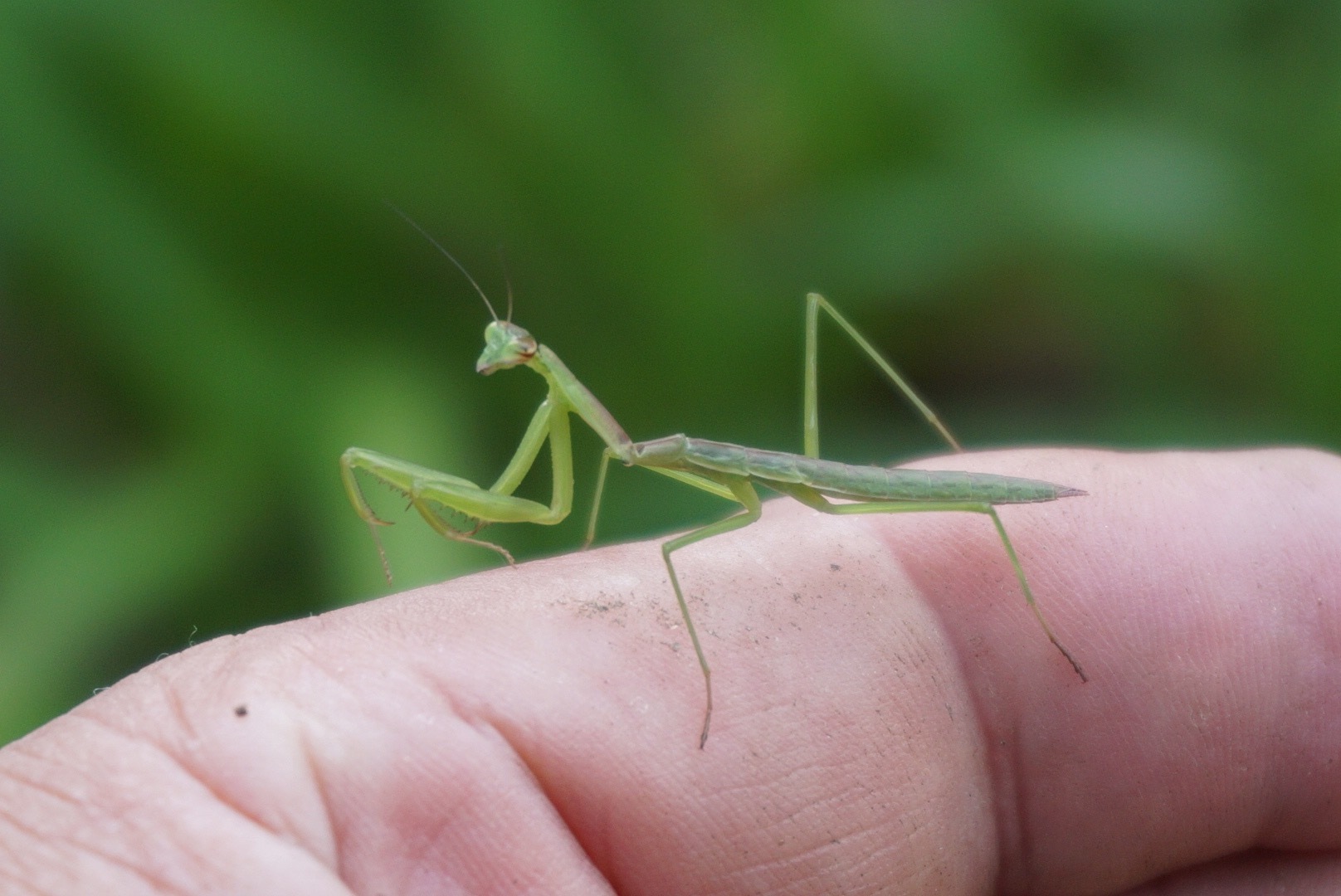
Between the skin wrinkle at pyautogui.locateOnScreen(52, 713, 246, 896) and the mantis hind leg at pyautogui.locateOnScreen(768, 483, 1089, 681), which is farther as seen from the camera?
the mantis hind leg at pyautogui.locateOnScreen(768, 483, 1089, 681)

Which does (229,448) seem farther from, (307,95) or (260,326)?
(307,95)

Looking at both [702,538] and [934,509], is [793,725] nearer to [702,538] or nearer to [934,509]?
[702,538]

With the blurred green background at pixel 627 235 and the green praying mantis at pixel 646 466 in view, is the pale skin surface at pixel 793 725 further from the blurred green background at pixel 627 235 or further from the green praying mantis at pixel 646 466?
the blurred green background at pixel 627 235

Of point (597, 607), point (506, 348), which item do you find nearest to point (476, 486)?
point (506, 348)

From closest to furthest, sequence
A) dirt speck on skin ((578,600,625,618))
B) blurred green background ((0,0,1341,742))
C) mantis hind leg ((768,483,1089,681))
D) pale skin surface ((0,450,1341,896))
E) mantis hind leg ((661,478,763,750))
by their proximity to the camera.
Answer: pale skin surface ((0,450,1341,896)) → mantis hind leg ((661,478,763,750)) → dirt speck on skin ((578,600,625,618)) → mantis hind leg ((768,483,1089,681)) → blurred green background ((0,0,1341,742))

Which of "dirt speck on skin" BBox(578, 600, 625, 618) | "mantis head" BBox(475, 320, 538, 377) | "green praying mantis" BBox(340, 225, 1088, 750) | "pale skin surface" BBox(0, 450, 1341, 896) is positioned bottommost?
"pale skin surface" BBox(0, 450, 1341, 896)

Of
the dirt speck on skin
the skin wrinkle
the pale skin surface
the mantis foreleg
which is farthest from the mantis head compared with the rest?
the skin wrinkle

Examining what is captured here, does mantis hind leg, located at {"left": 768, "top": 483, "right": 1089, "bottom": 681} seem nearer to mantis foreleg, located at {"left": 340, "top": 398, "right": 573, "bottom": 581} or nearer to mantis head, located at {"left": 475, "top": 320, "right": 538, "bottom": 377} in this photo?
mantis foreleg, located at {"left": 340, "top": 398, "right": 573, "bottom": 581}
